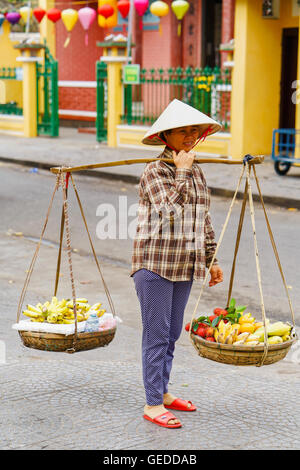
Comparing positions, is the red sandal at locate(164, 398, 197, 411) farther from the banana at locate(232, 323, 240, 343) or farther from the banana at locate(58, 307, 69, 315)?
the banana at locate(58, 307, 69, 315)

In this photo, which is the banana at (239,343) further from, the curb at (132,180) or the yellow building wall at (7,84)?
the yellow building wall at (7,84)

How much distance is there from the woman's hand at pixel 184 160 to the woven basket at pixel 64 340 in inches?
43.0

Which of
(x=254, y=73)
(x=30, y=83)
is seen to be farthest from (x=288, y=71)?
(x=30, y=83)

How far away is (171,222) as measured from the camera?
Answer: 416cm

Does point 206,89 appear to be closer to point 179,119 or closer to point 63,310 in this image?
point 63,310

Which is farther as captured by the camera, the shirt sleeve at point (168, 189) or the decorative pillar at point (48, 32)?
the decorative pillar at point (48, 32)

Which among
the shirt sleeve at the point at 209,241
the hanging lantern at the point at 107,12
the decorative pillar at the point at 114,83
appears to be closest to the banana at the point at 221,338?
the shirt sleeve at the point at 209,241

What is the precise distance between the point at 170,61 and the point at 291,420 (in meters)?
19.7

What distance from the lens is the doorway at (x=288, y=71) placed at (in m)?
17.2

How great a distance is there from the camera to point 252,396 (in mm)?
4758

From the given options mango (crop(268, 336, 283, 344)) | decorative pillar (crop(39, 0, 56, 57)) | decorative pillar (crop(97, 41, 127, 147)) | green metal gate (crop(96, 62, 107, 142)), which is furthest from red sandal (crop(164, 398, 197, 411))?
decorative pillar (crop(39, 0, 56, 57))

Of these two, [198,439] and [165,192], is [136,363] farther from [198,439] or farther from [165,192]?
[165,192]

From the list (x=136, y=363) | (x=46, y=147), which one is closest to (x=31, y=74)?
(x=46, y=147)

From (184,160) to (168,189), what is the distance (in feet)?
0.55
